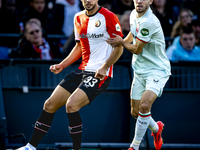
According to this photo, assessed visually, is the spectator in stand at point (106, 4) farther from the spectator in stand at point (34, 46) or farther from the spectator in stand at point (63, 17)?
the spectator in stand at point (34, 46)

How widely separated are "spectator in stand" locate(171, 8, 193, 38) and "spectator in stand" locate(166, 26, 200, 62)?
0.41 m

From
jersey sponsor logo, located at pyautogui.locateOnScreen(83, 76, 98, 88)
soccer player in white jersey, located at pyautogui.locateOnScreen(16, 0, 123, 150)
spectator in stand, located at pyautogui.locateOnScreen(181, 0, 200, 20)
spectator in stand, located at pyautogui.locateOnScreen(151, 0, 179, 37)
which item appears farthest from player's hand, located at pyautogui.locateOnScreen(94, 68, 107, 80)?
spectator in stand, located at pyautogui.locateOnScreen(181, 0, 200, 20)

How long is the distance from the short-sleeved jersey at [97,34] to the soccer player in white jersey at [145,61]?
0.21m

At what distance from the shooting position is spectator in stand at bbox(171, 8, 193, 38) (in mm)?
8255

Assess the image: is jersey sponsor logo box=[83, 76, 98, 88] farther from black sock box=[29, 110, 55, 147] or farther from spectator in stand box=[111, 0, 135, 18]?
spectator in stand box=[111, 0, 135, 18]

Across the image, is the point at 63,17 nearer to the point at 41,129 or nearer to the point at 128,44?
the point at 128,44

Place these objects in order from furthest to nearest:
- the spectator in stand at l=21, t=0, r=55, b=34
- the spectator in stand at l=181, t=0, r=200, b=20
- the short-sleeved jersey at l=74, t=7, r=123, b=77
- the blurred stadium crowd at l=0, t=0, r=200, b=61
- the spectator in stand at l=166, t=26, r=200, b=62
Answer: the spectator in stand at l=181, t=0, r=200, b=20
the spectator in stand at l=21, t=0, r=55, b=34
the spectator in stand at l=166, t=26, r=200, b=62
the blurred stadium crowd at l=0, t=0, r=200, b=61
the short-sleeved jersey at l=74, t=7, r=123, b=77

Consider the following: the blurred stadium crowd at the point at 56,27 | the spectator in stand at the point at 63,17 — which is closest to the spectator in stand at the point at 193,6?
the blurred stadium crowd at the point at 56,27

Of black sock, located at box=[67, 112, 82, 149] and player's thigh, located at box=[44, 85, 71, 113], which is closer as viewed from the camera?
black sock, located at box=[67, 112, 82, 149]

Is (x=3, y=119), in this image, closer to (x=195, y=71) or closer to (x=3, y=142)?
(x=3, y=142)

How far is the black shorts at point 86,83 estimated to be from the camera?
4.86 metres

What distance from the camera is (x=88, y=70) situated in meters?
5.02

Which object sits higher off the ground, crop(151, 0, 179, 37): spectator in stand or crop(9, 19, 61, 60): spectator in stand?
crop(151, 0, 179, 37): spectator in stand

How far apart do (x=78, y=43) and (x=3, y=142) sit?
1910mm
